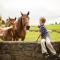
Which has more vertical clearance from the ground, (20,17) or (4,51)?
(20,17)

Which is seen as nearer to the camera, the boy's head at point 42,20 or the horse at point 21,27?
the boy's head at point 42,20

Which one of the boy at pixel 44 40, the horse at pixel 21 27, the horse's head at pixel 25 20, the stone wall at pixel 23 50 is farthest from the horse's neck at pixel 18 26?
the boy at pixel 44 40

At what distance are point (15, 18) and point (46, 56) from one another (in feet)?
13.7

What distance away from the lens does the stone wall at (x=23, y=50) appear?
912 centimetres

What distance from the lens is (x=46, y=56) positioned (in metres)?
9.07

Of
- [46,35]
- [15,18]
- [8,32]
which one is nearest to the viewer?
[46,35]

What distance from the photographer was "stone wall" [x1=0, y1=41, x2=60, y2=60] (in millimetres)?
9125

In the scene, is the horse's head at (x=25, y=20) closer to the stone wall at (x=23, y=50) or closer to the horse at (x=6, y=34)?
the horse at (x=6, y=34)

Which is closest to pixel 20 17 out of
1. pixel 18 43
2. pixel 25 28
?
pixel 25 28

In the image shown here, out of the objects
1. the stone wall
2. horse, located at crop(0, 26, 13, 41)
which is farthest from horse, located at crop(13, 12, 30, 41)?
the stone wall

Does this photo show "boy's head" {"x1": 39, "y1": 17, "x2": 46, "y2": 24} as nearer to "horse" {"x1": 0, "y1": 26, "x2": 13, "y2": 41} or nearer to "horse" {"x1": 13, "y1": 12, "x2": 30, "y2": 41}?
"horse" {"x1": 13, "y1": 12, "x2": 30, "y2": 41}

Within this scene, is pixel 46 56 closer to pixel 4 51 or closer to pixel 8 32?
pixel 4 51

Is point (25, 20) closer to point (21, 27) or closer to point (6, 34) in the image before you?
point (21, 27)

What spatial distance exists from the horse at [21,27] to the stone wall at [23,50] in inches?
99.3
